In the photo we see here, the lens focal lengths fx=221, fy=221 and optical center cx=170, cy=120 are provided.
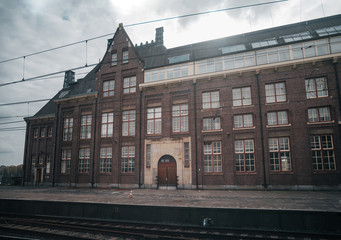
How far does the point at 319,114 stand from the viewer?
20.5m

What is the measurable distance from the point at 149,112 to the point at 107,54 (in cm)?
1054

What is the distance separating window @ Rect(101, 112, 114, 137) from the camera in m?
28.1

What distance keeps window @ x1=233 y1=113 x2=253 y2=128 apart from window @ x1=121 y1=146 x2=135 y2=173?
40.0ft

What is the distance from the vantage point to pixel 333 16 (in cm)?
2403

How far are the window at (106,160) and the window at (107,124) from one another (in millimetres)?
1887

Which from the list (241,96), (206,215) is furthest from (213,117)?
(206,215)

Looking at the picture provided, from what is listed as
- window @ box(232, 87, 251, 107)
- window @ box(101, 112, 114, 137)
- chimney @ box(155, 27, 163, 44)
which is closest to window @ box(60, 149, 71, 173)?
window @ box(101, 112, 114, 137)

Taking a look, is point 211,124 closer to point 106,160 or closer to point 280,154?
point 280,154

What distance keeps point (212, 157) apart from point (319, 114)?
1072 centimetres

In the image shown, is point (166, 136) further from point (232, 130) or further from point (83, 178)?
point (83, 178)

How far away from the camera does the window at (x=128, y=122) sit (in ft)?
88.5

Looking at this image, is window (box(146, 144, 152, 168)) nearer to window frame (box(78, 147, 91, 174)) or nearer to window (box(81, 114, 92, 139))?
window frame (box(78, 147, 91, 174))

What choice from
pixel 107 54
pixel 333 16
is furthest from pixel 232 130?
pixel 107 54

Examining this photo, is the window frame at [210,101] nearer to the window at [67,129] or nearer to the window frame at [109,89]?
the window frame at [109,89]
